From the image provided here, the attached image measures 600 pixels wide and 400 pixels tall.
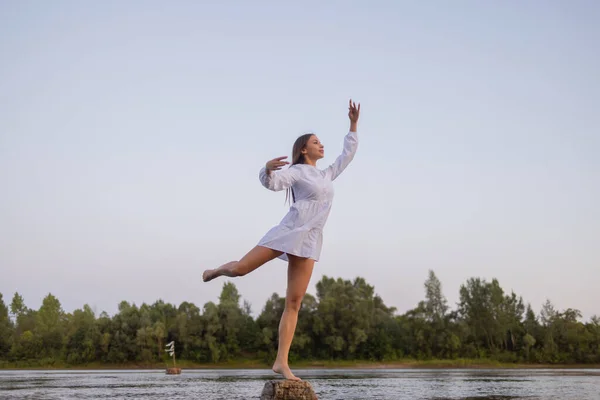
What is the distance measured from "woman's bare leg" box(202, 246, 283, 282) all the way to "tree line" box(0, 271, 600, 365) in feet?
184

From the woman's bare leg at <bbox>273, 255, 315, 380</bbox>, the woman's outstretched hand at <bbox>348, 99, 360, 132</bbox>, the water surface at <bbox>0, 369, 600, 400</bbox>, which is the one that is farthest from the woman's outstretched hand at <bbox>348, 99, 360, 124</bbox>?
the water surface at <bbox>0, 369, 600, 400</bbox>

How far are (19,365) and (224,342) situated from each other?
2354cm

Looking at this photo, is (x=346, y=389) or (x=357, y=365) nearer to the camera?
(x=346, y=389)

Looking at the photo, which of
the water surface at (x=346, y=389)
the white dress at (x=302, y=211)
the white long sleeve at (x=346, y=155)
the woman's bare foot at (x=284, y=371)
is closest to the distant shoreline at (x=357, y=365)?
the water surface at (x=346, y=389)

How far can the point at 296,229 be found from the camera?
614 cm

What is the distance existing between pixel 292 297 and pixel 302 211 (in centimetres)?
92

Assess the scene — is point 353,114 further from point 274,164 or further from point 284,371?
point 284,371

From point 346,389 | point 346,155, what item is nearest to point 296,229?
point 346,155

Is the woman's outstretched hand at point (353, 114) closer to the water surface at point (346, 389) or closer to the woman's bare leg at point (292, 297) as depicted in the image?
the woman's bare leg at point (292, 297)

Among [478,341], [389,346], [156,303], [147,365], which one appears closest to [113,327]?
[147,365]

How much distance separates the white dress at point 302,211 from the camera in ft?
20.0

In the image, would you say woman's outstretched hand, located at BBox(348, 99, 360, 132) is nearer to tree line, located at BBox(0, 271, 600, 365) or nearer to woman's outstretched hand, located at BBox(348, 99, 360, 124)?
→ woman's outstretched hand, located at BBox(348, 99, 360, 124)

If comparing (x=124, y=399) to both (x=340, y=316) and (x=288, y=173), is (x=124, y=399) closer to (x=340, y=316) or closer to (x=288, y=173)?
(x=288, y=173)

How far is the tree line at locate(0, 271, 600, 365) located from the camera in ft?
205
